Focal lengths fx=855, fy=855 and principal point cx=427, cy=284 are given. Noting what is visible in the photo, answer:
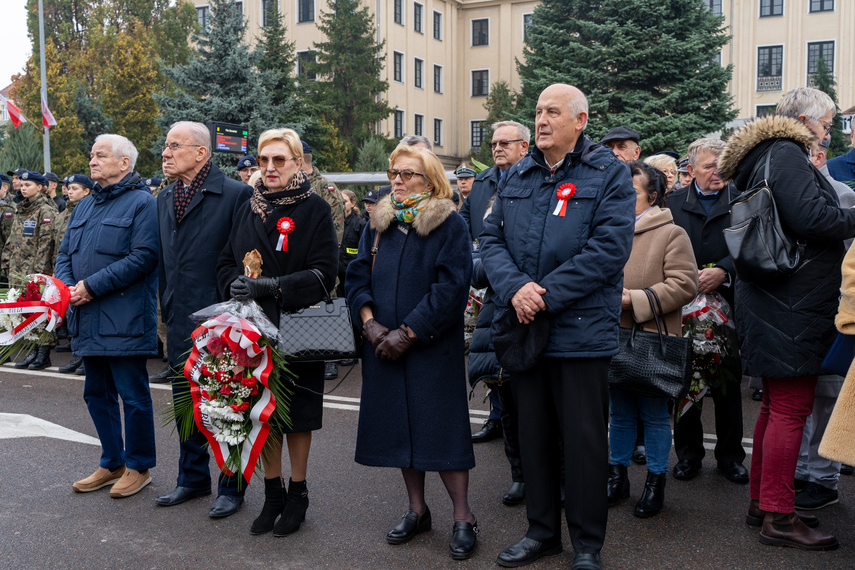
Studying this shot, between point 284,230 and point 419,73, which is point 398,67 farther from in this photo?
point 284,230

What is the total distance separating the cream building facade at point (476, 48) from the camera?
45.7m

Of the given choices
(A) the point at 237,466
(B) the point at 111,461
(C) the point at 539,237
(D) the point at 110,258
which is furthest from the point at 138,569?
(C) the point at 539,237

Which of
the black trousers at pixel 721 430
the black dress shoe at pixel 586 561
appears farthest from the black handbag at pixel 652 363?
the black dress shoe at pixel 586 561

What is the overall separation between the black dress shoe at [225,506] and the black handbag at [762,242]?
10.3ft

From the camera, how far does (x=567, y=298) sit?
3961 mm

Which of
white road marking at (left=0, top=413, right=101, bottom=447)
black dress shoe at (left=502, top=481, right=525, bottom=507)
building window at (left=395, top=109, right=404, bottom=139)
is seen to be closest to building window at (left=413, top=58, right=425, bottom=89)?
building window at (left=395, top=109, right=404, bottom=139)

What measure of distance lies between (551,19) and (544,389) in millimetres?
28673

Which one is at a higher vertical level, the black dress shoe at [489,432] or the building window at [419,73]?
the building window at [419,73]

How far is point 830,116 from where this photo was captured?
4.80 meters

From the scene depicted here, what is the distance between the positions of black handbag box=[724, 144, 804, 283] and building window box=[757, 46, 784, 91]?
154 ft

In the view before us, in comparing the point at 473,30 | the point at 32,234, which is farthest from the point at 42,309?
the point at 473,30

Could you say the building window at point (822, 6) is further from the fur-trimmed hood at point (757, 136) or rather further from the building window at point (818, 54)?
the fur-trimmed hood at point (757, 136)

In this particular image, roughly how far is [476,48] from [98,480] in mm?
51060

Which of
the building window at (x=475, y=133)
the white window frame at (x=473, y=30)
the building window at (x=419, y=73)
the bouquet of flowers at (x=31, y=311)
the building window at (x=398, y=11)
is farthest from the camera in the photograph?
the white window frame at (x=473, y=30)
